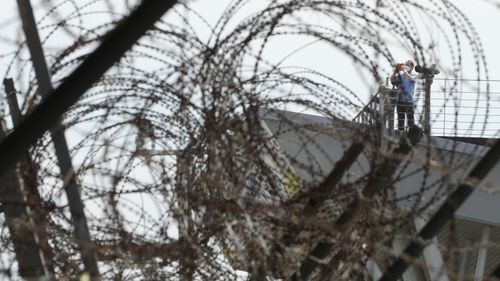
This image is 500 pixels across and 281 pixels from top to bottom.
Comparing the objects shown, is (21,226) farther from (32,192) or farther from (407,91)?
(407,91)

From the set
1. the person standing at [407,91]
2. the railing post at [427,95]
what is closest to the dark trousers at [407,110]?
the person standing at [407,91]

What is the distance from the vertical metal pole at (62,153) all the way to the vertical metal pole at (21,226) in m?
0.15

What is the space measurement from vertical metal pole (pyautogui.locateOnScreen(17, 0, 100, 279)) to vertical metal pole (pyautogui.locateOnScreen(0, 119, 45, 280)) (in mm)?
147

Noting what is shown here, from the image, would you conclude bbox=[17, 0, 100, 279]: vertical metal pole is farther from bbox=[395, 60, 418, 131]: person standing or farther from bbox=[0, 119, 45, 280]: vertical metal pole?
bbox=[395, 60, 418, 131]: person standing

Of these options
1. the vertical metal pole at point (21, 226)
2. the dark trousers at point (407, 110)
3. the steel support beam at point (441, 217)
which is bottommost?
the steel support beam at point (441, 217)

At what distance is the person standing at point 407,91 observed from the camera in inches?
199

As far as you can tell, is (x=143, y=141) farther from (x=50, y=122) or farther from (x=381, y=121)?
(x=50, y=122)

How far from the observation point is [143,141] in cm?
500

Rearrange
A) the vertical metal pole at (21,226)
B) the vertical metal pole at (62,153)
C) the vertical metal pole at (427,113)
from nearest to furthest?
the vertical metal pole at (21,226) → the vertical metal pole at (62,153) → the vertical metal pole at (427,113)

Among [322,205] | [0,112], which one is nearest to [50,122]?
[0,112]

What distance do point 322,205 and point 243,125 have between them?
0.39m

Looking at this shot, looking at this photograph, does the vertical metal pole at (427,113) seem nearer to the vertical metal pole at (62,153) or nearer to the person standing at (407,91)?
the person standing at (407,91)

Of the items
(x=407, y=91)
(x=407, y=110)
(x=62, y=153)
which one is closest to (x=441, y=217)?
(x=407, y=91)

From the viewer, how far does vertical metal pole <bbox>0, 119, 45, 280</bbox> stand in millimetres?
4352
